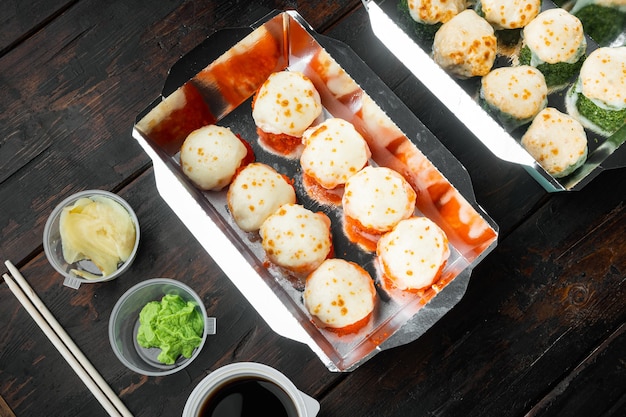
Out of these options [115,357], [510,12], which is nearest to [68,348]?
[115,357]

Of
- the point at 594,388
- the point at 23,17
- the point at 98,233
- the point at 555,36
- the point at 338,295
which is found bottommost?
the point at 594,388

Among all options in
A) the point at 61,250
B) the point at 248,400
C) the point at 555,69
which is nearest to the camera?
the point at 248,400

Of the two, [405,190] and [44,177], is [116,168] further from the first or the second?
[405,190]

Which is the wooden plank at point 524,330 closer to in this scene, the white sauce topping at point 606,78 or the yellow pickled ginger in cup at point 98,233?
the white sauce topping at point 606,78

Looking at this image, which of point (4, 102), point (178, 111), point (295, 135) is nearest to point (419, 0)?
point (295, 135)

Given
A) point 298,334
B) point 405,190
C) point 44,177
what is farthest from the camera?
point 44,177

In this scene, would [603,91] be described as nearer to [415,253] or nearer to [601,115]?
[601,115]

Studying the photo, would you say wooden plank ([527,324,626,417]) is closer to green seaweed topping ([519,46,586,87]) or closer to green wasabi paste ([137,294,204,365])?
green seaweed topping ([519,46,586,87])
